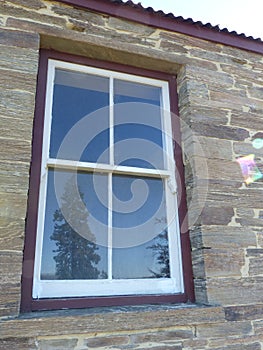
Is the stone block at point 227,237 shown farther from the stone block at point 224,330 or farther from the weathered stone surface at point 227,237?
the stone block at point 224,330

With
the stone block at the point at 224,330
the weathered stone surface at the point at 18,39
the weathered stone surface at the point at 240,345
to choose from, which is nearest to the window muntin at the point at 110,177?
the weathered stone surface at the point at 18,39

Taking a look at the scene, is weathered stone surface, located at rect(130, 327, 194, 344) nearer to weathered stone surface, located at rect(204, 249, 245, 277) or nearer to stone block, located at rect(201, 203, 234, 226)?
weathered stone surface, located at rect(204, 249, 245, 277)

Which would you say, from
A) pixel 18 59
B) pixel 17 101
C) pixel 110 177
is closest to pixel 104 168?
pixel 110 177

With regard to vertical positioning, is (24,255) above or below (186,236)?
below

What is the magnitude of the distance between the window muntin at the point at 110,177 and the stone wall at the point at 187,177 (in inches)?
6.2

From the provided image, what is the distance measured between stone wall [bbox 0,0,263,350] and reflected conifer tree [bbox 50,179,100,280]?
267 mm

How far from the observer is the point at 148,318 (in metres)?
1.85

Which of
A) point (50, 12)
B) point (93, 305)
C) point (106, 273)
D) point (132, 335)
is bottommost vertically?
point (132, 335)

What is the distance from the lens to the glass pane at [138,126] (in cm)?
244

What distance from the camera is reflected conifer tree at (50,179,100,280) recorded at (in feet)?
6.57

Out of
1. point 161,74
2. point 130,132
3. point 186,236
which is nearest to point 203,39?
point 161,74

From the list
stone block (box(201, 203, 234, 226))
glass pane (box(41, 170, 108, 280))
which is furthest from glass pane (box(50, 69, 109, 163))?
stone block (box(201, 203, 234, 226))

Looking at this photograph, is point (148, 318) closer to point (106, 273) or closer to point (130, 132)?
point (106, 273)

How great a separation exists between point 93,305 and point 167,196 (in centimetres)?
92
